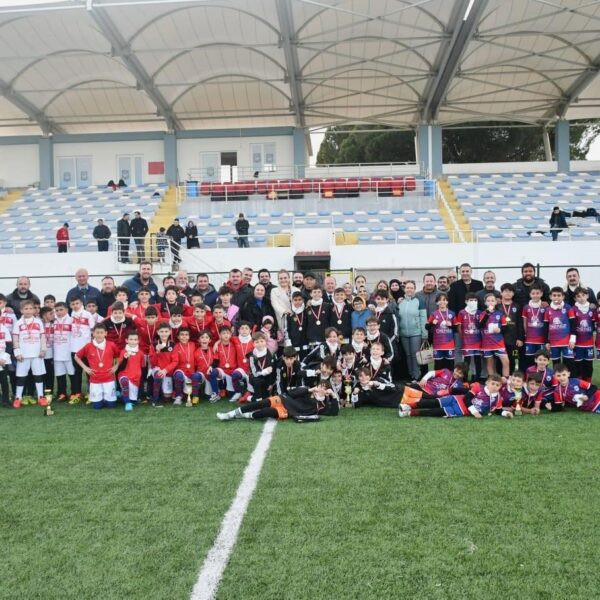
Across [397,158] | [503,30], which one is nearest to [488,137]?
[397,158]

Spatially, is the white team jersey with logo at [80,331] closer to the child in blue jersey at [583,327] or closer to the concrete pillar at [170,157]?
the child in blue jersey at [583,327]

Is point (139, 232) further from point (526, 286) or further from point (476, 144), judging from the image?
point (476, 144)

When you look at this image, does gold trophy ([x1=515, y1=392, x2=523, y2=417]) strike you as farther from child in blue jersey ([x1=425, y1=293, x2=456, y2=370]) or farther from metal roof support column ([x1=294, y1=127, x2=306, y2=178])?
metal roof support column ([x1=294, y1=127, x2=306, y2=178])

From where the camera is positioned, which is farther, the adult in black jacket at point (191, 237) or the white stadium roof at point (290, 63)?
the white stadium roof at point (290, 63)

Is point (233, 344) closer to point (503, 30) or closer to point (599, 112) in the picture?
point (503, 30)

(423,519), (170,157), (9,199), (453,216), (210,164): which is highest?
(170,157)

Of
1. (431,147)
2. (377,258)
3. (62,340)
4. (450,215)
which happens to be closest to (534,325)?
(62,340)

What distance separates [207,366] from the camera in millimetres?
7504

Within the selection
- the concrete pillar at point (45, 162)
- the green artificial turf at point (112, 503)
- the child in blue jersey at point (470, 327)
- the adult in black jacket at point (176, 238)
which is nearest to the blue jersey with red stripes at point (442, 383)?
Answer: the child in blue jersey at point (470, 327)

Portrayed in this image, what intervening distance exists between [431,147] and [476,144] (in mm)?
10730

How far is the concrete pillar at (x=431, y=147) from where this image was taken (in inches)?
1016

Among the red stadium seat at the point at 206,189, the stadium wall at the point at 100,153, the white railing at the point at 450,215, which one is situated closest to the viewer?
the white railing at the point at 450,215

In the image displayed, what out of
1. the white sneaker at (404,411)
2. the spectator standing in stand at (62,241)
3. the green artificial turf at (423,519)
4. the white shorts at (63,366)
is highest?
the spectator standing in stand at (62,241)

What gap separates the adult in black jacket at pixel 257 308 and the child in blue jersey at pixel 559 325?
3.63 meters
